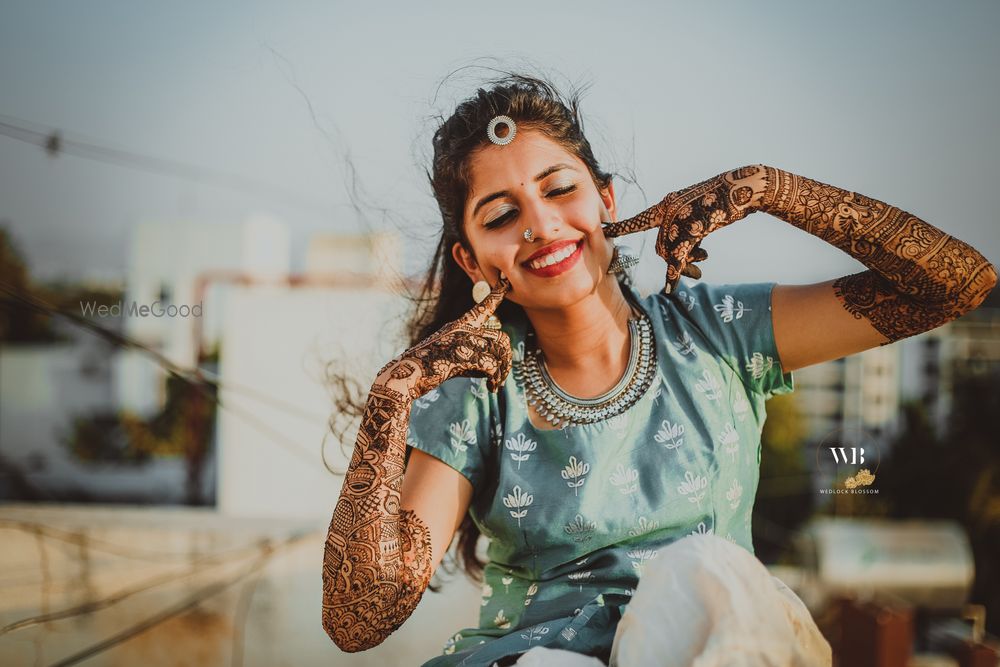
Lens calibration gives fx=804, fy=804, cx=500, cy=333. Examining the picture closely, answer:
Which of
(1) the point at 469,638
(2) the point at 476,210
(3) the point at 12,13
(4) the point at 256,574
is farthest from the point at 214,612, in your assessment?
(3) the point at 12,13

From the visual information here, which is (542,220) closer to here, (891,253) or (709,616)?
(891,253)

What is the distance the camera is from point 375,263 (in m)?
2.63

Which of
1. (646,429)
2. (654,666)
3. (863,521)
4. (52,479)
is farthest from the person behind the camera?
(52,479)

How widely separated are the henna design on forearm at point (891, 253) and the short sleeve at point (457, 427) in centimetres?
78

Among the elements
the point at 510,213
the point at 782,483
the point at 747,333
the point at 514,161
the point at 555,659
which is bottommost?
the point at 782,483

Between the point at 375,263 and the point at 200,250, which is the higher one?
the point at 200,250

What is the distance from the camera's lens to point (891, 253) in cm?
167

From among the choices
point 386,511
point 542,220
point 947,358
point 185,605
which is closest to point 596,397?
point 542,220

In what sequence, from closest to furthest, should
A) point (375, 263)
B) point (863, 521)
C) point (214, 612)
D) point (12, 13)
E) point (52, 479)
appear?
point (375, 263), point (214, 612), point (12, 13), point (863, 521), point (52, 479)

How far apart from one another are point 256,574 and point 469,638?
3.00m

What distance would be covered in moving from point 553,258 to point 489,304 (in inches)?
7.0

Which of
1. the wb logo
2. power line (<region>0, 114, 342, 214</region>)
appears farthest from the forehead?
power line (<region>0, 114, 342, 214</region>)

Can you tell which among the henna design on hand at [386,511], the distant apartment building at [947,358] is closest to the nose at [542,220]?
the henna design on hand at [386,511]

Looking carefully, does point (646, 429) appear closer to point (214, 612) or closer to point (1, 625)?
point (214, 612)
